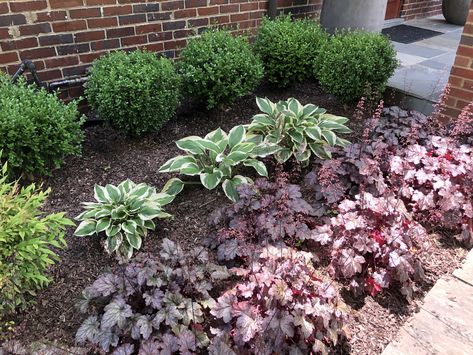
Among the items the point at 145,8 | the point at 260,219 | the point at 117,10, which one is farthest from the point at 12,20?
the point at 260,219

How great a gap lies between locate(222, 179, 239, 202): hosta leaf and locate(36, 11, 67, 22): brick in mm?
1866

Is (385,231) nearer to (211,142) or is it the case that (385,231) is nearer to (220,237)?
(220,237)

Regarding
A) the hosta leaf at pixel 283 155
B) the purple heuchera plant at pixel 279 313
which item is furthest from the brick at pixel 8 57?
the purple heuchera plant at pixel 279 313

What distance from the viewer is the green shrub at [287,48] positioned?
3855mm

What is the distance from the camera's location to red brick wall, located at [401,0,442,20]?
705cm

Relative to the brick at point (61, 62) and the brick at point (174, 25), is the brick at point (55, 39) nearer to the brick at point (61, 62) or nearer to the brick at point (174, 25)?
the brick at point (61, 62)

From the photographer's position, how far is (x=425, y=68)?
15.2ft

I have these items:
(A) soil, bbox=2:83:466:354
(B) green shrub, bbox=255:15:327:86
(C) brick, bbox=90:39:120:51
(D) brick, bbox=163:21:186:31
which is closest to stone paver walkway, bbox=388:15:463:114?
(A) soil, bbox=2:83:466:354

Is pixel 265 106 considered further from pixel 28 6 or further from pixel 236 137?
pixel 28 6

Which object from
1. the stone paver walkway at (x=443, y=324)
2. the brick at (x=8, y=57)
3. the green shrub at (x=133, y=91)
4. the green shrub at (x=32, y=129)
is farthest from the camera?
the brick at (x=8, y=57)

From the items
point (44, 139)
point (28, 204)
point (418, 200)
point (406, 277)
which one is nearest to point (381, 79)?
point (418, 200)

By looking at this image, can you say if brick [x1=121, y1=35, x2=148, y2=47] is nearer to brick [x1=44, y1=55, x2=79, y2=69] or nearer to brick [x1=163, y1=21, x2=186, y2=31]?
brick [x1=163, y1=21, x2=186, y2=31]

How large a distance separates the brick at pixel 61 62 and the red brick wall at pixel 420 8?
5838 mm

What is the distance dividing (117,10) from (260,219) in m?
2.27
